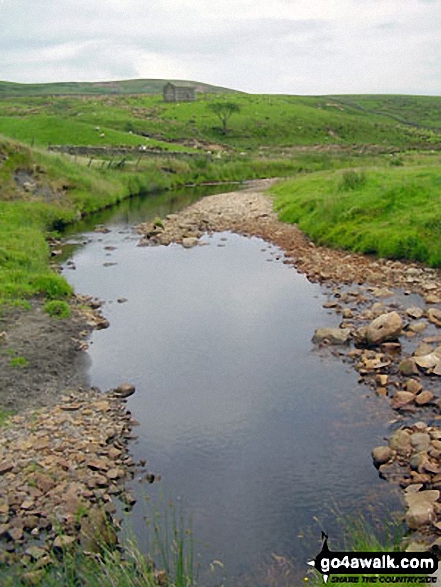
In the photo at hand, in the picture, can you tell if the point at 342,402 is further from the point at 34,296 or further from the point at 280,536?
the point at 34,296

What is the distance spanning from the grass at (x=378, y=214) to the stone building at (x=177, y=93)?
8917 centimetres

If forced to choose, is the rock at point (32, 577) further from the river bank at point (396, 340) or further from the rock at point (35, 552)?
the river bank at point (396, 340)

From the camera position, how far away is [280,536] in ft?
25.8

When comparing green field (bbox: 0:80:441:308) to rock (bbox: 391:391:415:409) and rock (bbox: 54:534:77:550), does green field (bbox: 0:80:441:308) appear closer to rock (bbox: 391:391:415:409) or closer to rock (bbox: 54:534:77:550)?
rock (bbox: 391:391:415:409)

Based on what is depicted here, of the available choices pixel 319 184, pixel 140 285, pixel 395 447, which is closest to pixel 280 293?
pixel 140 285

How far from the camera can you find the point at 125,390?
1223 centimetres

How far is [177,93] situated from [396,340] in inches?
4371

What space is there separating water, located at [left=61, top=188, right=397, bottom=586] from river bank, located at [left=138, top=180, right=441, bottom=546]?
411mm

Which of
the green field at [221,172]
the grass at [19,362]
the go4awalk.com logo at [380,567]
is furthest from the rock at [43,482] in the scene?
the green field at [221,172]

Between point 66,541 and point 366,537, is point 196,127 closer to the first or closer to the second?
point 66,541

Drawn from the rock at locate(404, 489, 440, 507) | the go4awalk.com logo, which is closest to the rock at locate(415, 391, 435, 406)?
the rock at locate(404, 489, 440, 507)

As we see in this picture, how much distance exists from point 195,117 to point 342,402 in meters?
91.8

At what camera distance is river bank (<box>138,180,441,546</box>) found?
29.6ft

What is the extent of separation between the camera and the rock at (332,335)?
1448 cm
